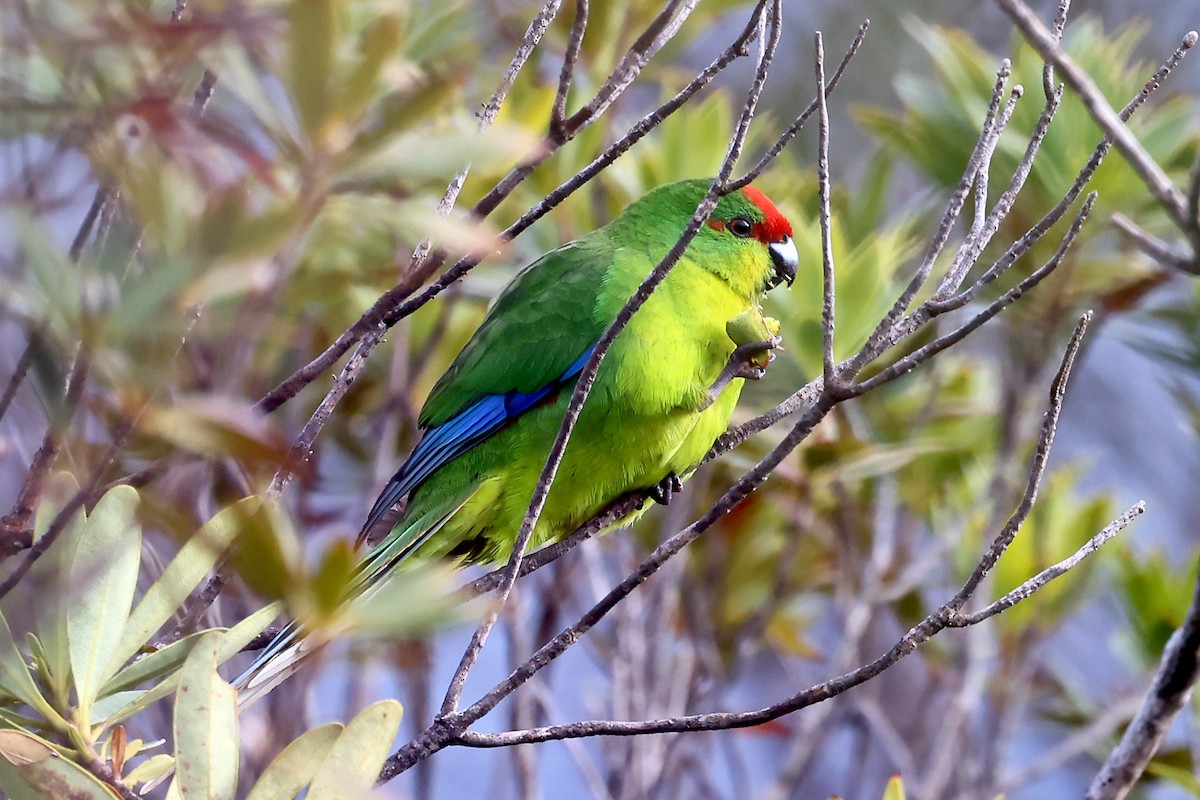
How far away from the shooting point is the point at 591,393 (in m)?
2.50

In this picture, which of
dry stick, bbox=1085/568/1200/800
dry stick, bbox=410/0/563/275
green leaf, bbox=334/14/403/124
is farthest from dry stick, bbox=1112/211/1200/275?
green leaf, bbox=334/14/403/124

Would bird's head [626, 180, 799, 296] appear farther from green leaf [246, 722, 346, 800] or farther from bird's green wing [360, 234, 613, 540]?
green leaf [246, 722, 346, 800]

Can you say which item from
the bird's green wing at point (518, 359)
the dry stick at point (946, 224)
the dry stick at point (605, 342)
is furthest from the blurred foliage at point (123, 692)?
the bird's green wing at point (518, 359)

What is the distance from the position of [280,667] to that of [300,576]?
2.84 feet

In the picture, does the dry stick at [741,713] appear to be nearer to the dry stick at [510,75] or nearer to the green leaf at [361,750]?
the green leaf at [361,750]

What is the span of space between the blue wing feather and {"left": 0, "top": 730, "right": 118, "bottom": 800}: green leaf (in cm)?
133

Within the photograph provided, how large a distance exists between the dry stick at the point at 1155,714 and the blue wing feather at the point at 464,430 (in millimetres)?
1307

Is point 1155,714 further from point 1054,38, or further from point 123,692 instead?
point 123,692

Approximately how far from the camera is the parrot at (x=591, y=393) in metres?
2.48

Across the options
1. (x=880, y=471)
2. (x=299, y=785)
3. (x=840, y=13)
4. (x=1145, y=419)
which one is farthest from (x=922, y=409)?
(x=840, y=13)

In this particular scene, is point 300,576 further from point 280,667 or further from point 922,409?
point 922,409

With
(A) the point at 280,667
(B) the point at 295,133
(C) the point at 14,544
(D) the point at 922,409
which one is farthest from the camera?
(D) the point at 922,409

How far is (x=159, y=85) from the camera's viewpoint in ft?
3.16

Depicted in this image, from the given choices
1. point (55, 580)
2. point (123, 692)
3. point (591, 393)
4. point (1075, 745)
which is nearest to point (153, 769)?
point (123, 692)
